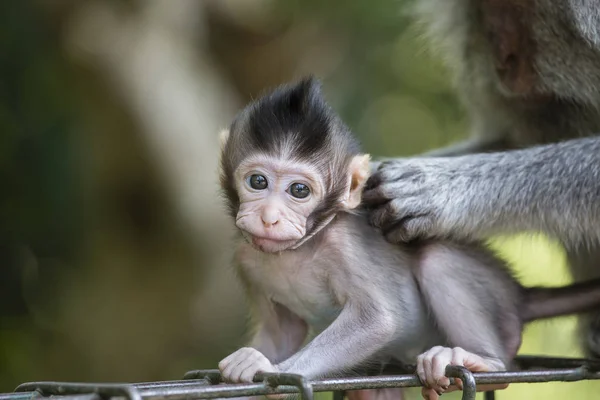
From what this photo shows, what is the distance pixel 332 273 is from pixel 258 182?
308 millimetres

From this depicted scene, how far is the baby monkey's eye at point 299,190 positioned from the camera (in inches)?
86.0

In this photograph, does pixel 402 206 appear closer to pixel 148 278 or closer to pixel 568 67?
pixel 568 67

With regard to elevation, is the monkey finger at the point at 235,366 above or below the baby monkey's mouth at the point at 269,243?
below

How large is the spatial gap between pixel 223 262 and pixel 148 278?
1.39ft

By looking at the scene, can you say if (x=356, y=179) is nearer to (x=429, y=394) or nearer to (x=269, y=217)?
(x=269, y=217)

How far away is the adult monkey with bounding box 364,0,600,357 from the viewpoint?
2818 mm

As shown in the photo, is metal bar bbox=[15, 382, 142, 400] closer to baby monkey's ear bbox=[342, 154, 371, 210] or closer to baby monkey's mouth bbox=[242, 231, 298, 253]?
baby monkey's mouth bbox=[242, 231, 298, 253]

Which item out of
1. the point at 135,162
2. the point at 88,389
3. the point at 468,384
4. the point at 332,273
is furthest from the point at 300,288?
the point at 135,162

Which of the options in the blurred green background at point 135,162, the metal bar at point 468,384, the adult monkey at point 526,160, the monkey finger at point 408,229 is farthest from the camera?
the blurred green background at point 135,162

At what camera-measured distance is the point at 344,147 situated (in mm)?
2330

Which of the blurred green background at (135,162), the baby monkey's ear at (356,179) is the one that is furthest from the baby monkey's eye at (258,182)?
the blurred green background at (135,162)

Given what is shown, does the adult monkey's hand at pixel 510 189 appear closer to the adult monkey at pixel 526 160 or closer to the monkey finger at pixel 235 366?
the adult monkey at pixel 526 160

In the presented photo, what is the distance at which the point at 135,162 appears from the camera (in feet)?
15.5

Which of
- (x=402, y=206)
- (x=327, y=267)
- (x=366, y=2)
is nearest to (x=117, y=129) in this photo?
(x=366, y=2)
